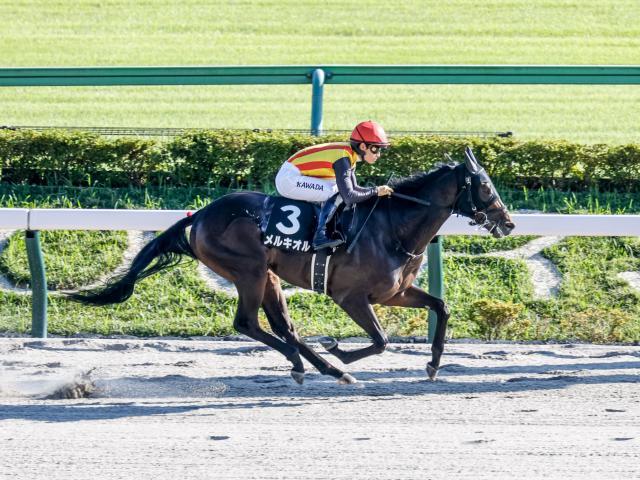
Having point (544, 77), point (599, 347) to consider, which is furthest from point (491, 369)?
point (544, 77)

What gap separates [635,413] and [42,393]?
337cm

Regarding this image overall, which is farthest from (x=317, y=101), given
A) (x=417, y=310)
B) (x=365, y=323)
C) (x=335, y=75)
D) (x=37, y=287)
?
(x=365, y=323)

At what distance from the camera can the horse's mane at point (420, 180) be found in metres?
7.42

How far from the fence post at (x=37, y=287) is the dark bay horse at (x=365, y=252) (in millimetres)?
1372

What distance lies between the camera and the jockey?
716cm

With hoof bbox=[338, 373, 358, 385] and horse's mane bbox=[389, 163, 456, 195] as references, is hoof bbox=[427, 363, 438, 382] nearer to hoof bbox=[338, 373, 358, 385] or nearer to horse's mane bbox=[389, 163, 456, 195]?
hoof bbox=[338, 373, 358, 385]

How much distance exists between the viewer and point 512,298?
9.12 metres

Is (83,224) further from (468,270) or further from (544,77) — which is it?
(544,77)

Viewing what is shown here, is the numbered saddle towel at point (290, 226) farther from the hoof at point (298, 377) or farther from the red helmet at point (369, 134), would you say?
the hoof at point (298, 377)

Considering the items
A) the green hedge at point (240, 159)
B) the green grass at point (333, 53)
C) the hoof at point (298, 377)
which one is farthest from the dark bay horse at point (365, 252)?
the green grass at point (333, 53)

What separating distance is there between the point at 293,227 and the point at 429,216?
0.85 m

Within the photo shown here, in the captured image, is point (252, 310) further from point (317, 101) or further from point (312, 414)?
point (317, 101)

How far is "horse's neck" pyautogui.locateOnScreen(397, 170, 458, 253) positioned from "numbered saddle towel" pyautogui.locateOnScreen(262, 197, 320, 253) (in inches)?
21.9

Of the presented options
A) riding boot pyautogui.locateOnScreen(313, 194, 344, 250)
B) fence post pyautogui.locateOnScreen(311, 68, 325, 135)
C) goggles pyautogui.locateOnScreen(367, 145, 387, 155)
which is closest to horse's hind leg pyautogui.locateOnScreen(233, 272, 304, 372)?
riding boot pyautogui.locateOnScreen(313, 194, 344, 250)
